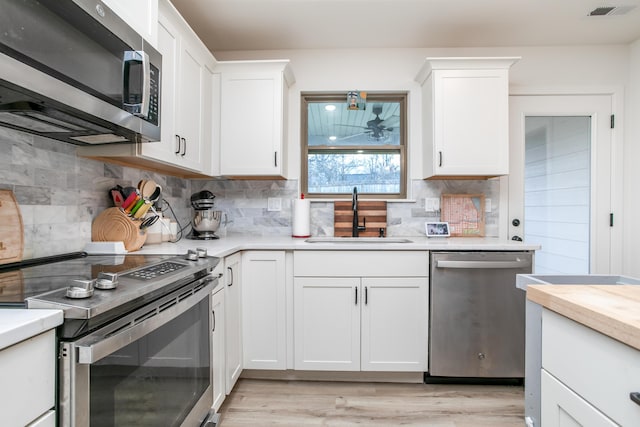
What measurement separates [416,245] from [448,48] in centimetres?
173

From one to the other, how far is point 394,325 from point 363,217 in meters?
0.90

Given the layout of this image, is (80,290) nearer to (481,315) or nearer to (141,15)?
(141,15)

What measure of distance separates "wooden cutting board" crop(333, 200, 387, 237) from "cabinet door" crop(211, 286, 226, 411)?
1174 mm

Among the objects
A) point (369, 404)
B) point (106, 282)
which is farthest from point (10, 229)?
point (369, 404)

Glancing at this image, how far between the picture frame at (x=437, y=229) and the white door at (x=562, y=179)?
1.76ft

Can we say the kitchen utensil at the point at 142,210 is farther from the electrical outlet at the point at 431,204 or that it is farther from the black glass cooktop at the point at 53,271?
the electrical outlet at the point at 431,204

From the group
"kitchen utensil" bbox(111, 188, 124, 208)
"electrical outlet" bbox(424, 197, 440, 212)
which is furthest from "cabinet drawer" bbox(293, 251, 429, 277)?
"kitchen utensil" bbox(111, 188, 124, 208)

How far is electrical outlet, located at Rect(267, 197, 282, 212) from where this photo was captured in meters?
2.71

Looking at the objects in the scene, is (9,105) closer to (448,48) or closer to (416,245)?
(416,245)

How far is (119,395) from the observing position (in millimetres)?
879

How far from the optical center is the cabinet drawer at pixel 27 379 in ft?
1.90

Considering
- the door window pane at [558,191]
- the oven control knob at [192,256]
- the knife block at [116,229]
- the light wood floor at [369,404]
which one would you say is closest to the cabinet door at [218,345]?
the light wood floor at [369,404]

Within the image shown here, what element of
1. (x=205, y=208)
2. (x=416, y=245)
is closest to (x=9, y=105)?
(x=205, y=208)

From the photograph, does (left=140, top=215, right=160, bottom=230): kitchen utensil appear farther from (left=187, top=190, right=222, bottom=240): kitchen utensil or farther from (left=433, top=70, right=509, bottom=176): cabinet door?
(left=433, top=70, right=509, bottom=176): cabinet door
